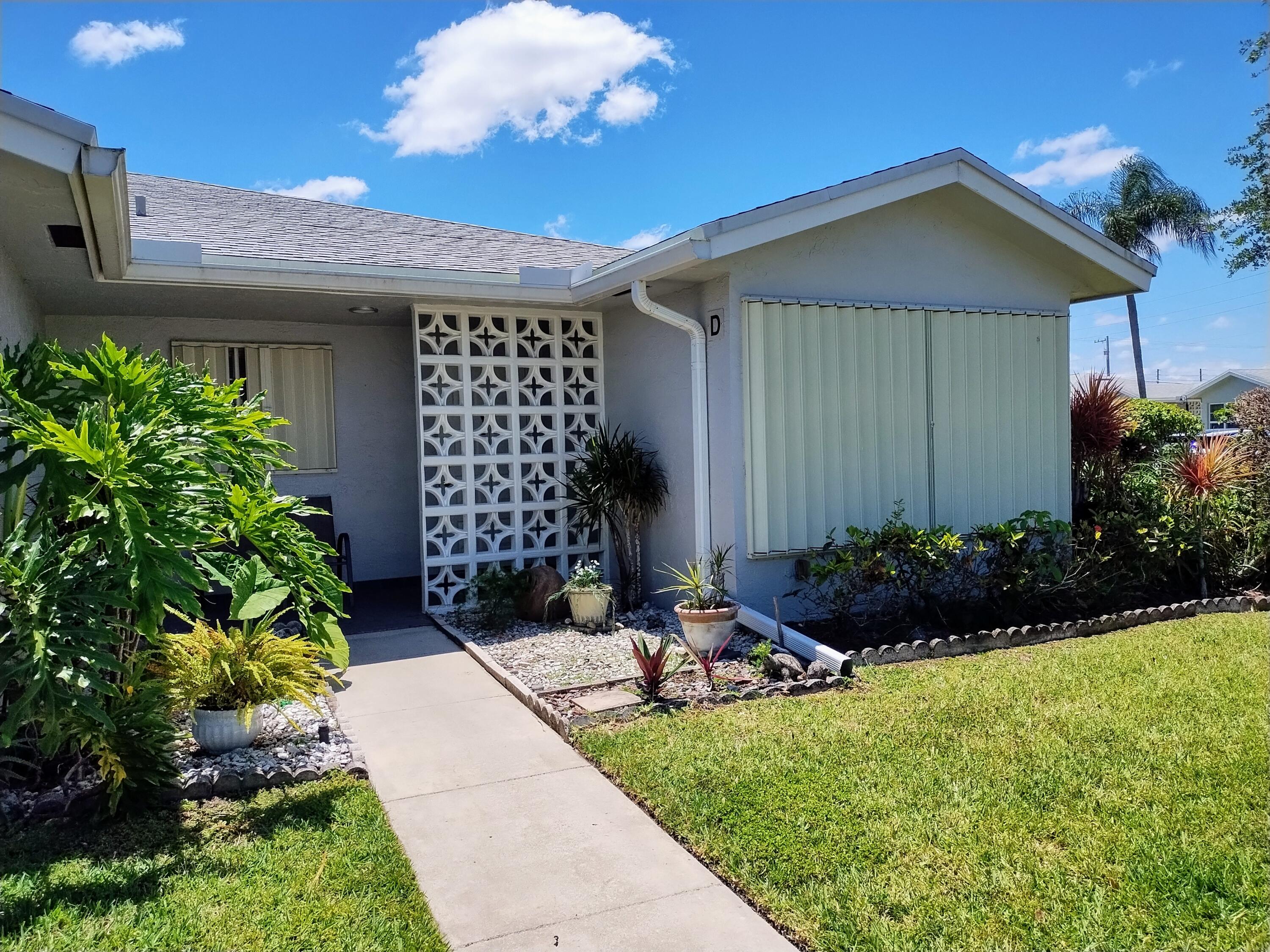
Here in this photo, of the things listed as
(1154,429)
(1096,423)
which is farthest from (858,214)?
(1154,429)

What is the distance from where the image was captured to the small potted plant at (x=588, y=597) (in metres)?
7.70

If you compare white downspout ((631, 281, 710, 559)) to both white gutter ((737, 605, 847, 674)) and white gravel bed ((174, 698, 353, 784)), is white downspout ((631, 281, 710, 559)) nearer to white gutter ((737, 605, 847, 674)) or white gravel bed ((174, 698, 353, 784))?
white gutter ((737, 605, 847, 674))

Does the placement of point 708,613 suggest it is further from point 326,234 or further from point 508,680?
point 326,234

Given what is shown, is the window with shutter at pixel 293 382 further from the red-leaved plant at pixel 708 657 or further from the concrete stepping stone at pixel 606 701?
the concrete stepping stone at pixel 606 701

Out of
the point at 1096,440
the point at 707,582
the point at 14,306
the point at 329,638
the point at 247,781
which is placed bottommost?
the point at 247,781

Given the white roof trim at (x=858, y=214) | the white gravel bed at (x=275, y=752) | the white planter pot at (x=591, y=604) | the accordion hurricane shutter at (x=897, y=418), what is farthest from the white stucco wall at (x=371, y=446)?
the white gravel bed at (x=275, y=752)

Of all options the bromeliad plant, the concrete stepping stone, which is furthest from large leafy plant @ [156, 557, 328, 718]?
the bromeliad plant

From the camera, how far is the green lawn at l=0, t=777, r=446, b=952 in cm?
312

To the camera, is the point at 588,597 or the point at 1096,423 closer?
the point at 588,597

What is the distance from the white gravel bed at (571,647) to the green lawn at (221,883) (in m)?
2.24

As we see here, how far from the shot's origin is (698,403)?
24.7 ft

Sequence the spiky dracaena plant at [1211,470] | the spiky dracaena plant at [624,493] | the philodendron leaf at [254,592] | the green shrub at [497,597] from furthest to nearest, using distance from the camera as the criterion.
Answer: the spiky dracaena plant at [1211,470] < the spiky dracaena plant at [624,493] < the green shrub at [497,597] < the philodendron leaf at [254,592]

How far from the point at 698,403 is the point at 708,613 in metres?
1.86

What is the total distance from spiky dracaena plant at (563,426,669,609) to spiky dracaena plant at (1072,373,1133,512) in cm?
500
